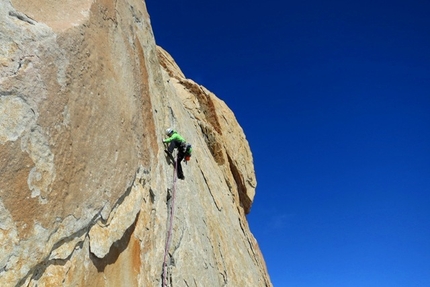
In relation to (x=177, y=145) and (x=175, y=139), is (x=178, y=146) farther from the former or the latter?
(x=175, y=139)

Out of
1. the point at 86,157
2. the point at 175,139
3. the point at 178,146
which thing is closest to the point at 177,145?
the point at 178,146

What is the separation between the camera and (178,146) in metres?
8.81

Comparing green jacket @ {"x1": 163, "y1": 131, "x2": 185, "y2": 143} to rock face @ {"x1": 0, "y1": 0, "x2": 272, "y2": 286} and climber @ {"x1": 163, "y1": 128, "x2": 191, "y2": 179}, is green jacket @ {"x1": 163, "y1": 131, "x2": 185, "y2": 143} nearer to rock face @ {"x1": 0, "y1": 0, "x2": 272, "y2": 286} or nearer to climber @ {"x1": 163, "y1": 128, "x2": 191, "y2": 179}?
climber @ {"x1": 163, "y1": 128, "x2": 191, "y2": 179}

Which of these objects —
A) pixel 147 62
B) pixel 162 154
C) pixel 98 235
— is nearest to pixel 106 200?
pixel 98 235

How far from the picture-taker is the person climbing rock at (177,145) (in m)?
8.56

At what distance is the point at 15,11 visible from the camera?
4.07 m

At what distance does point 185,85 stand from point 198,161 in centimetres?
548

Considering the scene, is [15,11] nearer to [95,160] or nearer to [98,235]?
[95,160]

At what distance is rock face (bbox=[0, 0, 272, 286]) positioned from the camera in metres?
3.73

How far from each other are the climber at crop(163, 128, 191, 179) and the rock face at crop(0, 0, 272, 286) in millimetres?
251

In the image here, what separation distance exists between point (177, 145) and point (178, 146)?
0.04 metres

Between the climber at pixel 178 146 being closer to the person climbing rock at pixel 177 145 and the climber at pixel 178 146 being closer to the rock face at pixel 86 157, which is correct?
the person climbing rock at pixel 177 145

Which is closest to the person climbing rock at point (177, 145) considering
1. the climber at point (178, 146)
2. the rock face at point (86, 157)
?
the climber at point (178, 146)

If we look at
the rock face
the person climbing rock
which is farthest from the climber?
the rock face
